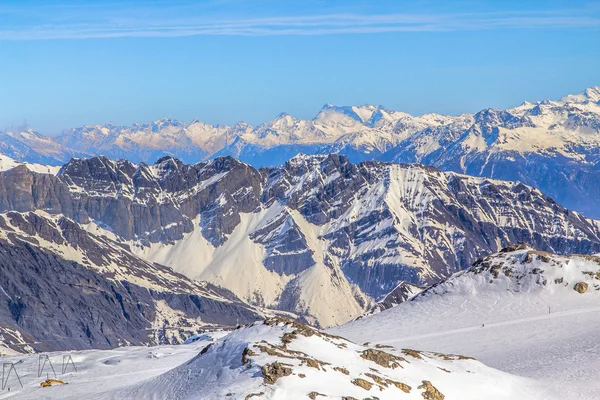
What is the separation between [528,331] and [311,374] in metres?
70.8

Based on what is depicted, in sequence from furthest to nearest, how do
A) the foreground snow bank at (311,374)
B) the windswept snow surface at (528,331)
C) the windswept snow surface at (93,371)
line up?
1. the windswept snow surface at (93,371)
2. the windswept snow surface at (528,331)
3. the foreground snow bank at (311,374)

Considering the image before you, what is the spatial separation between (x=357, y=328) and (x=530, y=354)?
179 feet

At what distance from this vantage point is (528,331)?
545 feet

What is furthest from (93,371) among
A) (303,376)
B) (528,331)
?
(528,331)

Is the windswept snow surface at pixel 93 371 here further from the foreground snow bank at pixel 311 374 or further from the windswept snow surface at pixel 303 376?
the foreground snow bank at pixel 311 374

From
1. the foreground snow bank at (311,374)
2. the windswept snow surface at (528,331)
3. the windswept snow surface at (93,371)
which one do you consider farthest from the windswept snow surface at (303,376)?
the windswept snow surface at (528,331)

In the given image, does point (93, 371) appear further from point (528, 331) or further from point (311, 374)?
point (528, 331)

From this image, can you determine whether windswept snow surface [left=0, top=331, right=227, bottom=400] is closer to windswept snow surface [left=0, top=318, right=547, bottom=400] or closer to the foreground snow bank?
windswept snow surface [left=0, top=318, right=547, bottom=400]

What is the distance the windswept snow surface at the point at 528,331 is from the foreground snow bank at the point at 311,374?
33.8 ft

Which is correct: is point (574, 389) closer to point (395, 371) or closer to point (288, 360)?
point (395, 371)

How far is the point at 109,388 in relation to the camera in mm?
135875

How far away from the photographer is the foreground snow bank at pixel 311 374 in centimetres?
10531

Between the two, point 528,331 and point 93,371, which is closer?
point 93,371

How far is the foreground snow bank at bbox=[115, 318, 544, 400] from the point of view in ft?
346
